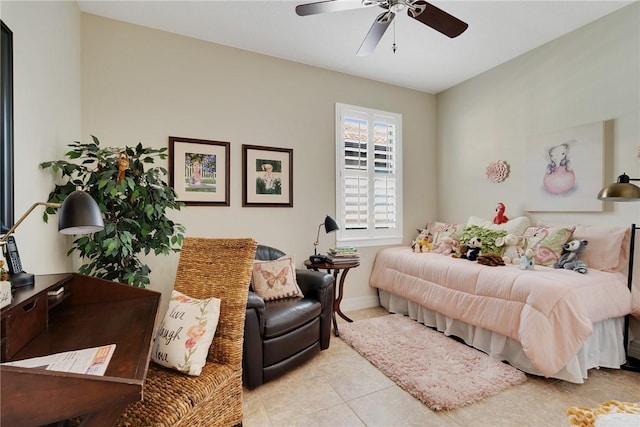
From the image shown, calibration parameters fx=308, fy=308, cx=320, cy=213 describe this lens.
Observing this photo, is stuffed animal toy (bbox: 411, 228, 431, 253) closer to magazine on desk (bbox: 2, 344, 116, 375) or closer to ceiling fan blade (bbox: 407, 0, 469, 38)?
ceiling fan blade (bbox: 407, 0, 469, 38)

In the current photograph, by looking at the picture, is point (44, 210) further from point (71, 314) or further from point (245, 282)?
point (245, 282)

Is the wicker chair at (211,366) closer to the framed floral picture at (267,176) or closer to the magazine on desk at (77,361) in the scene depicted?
the magazine on desk at (77,361)

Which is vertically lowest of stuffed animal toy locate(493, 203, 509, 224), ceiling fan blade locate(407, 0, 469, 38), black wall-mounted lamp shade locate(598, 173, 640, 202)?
stuffed animal toy locate(493, 203, 509, 224)

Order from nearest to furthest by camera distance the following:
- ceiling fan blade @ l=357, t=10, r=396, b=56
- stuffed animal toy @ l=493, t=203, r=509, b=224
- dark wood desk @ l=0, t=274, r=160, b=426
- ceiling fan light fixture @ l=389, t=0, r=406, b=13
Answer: dark wood desk @ l=0, t=274, r=160, b=426, ceiling fan light fixture @ l=389, t=0, r=406, b=13, ceiling fan blade @ l=357, t=10, r=396, b=56, stuffed animal toy @ l=493, t=203, r=509, b=224

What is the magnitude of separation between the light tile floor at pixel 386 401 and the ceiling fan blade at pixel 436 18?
7.95ft

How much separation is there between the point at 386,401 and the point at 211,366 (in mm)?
1171

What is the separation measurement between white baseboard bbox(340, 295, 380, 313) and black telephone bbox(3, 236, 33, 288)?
9.66 ft

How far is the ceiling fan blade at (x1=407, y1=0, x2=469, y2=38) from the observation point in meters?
1.82

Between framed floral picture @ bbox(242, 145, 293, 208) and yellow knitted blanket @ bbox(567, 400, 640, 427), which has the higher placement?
framed floral picture @ bbox(242, 145, 293, 208)

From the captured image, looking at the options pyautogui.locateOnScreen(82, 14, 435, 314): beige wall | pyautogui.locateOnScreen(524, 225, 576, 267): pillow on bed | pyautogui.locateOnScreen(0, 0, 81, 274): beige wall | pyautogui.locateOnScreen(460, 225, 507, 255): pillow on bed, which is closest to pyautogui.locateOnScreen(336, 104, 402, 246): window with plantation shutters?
pyautogui.locateOnScreen(82, 14, 435, 314): beige wall

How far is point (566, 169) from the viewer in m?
2.92

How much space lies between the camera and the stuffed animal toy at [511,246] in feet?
9.50

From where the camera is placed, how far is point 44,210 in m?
1.80

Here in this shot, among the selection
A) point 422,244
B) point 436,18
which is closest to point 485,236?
point 422,244
